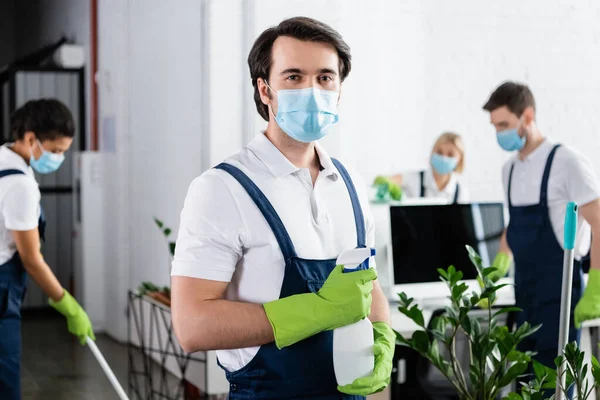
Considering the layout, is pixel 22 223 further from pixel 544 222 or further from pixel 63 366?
pixel 63 366

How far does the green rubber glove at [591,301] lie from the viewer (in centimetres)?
294

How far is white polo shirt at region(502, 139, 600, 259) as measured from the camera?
3.04m

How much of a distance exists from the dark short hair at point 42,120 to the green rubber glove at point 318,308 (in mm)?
1889

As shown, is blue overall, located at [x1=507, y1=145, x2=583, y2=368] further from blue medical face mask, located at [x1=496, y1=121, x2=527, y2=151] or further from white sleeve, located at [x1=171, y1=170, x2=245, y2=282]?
white sleeve, located at [x1=171, y1=170, x2=245, y2=282]

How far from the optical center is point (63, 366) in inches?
200

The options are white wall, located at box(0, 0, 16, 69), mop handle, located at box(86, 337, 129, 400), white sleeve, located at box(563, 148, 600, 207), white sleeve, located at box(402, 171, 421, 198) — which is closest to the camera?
white sleeve, located at box(563, 148, 600, 207)

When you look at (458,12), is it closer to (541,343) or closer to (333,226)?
(541,343)

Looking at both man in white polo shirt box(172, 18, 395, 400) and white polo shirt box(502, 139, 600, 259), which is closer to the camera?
man in white polo shirt box(172, 18, 395, 400)

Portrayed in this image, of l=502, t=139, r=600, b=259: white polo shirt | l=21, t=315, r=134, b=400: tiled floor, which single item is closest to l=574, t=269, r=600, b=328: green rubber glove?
l=502, t=139, r=600, b=259: white polo shirt

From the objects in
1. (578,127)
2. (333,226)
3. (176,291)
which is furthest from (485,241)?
(176,291)

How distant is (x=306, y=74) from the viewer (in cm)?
170

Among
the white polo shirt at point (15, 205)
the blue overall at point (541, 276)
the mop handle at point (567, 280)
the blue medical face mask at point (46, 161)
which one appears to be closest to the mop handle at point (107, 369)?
the white polo shirt at point (15, 205)

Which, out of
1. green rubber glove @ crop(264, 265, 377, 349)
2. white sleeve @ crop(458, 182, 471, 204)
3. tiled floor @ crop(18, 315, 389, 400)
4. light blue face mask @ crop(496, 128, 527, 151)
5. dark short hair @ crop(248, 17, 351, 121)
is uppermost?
dark short hair @ crop(248, 17, 351, 121)

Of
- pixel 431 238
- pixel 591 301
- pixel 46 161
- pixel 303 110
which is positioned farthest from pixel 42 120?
pixel 591 301
